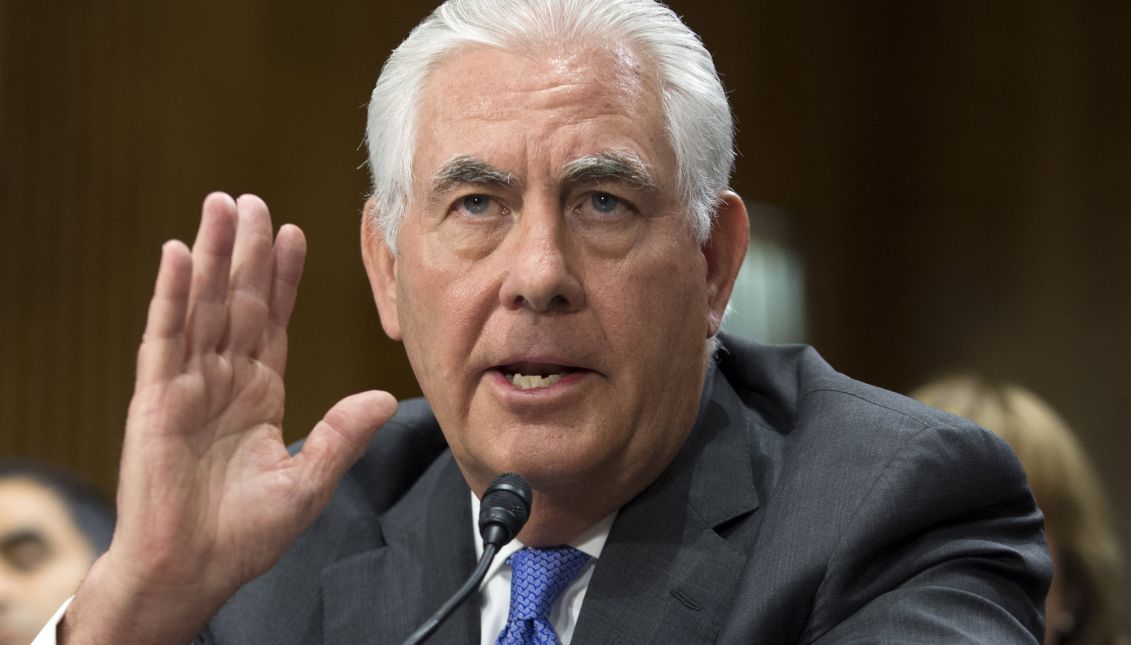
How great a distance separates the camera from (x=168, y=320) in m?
1.49

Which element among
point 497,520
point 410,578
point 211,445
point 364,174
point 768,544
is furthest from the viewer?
point 364,174

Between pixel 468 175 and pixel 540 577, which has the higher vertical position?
pixel 468 175

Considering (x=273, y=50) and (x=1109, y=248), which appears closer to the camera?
(x=1109, y=248)

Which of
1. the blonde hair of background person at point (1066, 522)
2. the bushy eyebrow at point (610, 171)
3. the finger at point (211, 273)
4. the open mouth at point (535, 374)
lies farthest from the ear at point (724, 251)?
the blonde hair of background person at point (1066, 522)

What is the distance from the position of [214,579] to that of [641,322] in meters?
0.66

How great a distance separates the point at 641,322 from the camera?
5.78 ft

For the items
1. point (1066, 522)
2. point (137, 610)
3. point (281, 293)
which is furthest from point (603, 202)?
point (1066, 522)

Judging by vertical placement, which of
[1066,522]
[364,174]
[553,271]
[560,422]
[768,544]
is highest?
[553,271]

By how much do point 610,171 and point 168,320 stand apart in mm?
630

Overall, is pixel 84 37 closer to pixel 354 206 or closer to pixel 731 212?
pixel 354 206

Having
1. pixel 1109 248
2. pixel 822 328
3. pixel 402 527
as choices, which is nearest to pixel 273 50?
pixel 822 328

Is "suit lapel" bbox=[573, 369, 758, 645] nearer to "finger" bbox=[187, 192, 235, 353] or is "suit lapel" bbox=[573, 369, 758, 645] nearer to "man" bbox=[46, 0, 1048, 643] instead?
"man" bbox=[46, 0, 1048, 643]

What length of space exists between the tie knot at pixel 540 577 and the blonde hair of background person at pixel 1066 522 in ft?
4.45

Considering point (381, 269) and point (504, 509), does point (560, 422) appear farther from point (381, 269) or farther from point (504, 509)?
point (381, 269)
